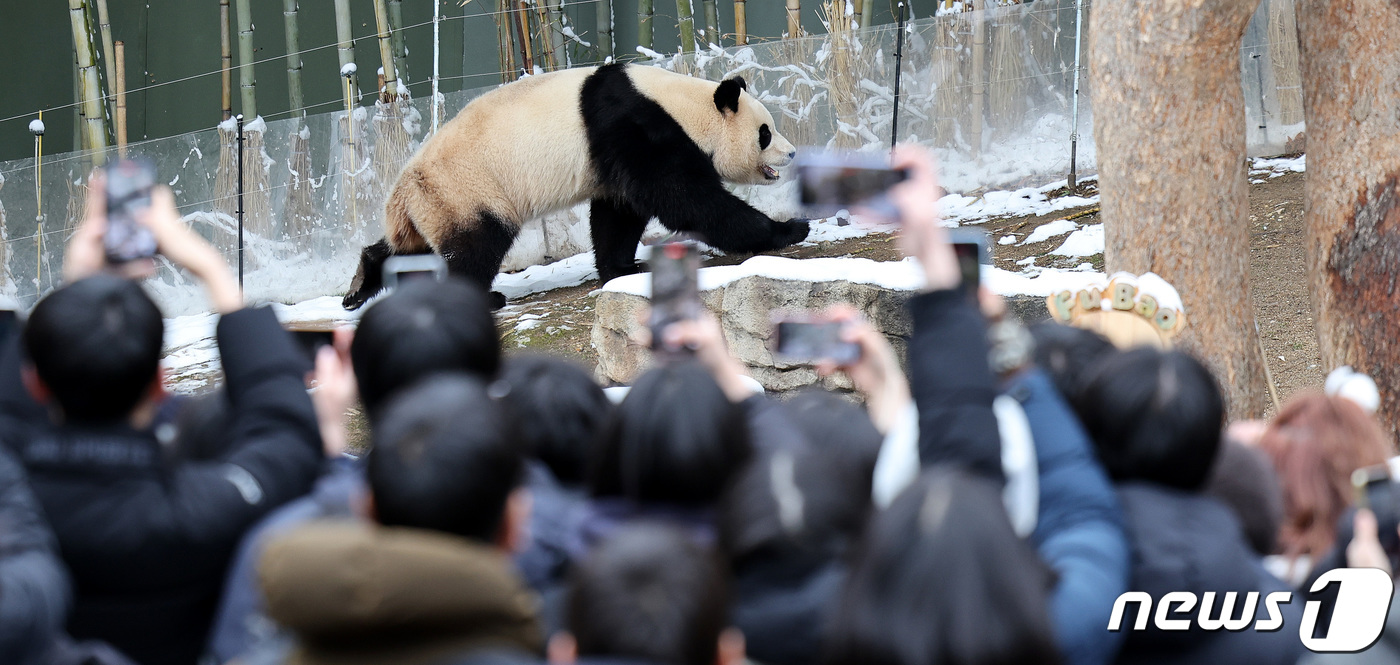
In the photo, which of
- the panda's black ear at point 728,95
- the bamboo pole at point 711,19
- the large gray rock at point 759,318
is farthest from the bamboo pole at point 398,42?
the large gray rock at point 759,318

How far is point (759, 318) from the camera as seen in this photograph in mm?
5297

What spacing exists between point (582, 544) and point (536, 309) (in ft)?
19.1

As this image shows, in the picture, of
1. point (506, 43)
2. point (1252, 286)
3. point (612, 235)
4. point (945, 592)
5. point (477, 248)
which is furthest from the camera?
point (506, 43)

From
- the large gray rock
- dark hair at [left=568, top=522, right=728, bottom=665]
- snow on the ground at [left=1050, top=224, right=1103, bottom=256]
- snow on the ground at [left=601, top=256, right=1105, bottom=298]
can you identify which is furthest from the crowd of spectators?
snow on the ground at [left=1050, top=224, right=1103, bottom=256]

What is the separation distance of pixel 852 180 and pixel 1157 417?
0.53 meters

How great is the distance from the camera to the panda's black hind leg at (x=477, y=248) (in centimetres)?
698

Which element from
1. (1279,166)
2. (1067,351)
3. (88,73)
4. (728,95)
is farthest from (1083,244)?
(88,73)

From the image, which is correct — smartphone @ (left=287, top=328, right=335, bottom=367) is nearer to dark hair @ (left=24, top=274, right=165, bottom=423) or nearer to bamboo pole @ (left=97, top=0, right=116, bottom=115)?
dark hair @ (left=24, top=274, right=165, bottom=423)

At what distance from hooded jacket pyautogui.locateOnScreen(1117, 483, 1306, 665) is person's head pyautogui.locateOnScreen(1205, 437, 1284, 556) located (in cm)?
12

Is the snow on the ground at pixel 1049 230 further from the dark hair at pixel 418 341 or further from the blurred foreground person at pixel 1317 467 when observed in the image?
the dark hair at pixel 418 341

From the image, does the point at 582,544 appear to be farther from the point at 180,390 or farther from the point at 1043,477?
the point at 180,390

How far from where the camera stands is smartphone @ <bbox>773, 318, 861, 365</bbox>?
1709 millimetres

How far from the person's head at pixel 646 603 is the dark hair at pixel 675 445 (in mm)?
363

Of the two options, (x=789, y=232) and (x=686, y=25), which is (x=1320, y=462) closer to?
(x=789, y=232)
